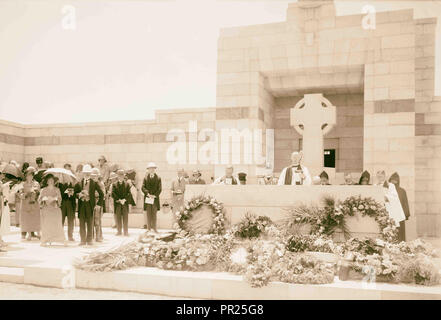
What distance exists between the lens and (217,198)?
9305 millimetres

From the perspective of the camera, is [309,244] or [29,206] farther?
[29,206]

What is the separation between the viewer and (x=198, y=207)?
9.23m

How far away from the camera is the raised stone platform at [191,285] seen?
19.4 ft

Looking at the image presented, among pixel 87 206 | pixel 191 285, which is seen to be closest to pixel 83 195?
pixel 87 206

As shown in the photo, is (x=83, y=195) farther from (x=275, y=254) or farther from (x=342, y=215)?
(x=342, y=215)

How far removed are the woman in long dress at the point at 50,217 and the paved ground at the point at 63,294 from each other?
3.87 metres

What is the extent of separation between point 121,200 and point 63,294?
6.48 m

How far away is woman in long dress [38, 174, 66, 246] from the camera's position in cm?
1084

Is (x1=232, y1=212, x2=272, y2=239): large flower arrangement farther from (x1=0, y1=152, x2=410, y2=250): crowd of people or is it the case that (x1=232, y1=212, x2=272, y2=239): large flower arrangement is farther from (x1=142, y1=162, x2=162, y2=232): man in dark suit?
(x1=142, y1=162, x2=162, y2=232): man in dark suit

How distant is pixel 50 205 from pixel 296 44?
10.2 metres

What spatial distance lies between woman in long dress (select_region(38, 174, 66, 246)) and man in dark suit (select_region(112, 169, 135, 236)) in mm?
2302

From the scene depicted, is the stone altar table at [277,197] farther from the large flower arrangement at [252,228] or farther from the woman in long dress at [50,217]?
the woman in long dress at [50,217]

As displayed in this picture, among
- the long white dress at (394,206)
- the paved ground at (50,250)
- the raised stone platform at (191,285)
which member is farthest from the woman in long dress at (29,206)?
the long white dress at (394,206)
